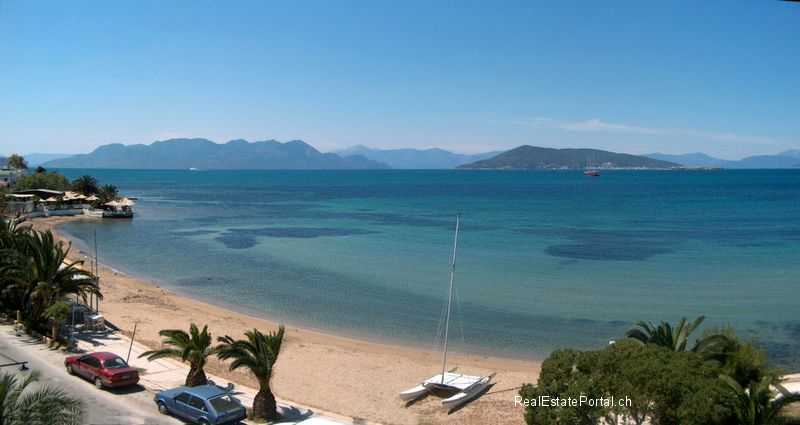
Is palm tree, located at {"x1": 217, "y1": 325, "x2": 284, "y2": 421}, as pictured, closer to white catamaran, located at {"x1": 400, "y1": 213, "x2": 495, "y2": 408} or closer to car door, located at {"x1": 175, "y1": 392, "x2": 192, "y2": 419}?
car door, located at {"x1": 175, "y1": 392, "x2": 192, "y2": 419}

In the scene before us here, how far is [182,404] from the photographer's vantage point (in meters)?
13.9

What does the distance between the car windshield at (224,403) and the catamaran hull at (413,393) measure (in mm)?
5825

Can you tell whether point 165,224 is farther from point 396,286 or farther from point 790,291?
point 790,291

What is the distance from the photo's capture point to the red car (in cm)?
1552

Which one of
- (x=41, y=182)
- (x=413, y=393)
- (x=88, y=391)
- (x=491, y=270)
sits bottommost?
(x=413, y=393)

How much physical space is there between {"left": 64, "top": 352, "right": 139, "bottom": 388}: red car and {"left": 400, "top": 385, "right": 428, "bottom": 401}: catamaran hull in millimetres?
7624

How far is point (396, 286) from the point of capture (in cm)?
3656

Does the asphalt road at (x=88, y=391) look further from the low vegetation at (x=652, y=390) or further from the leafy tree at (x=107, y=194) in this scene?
the leafy tree at (x=107, y=194)

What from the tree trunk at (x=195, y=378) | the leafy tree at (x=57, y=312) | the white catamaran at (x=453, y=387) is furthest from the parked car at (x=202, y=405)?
the leafy tree at (x=57, y=312)

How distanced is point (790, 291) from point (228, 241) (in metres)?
46.0

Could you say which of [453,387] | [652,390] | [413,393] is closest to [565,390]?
[652,390]

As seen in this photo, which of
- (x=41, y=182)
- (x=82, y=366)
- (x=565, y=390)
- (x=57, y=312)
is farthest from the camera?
(x=41, y=182)

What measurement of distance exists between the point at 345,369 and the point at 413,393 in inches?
152

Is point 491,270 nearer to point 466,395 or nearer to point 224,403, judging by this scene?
point 466,395
